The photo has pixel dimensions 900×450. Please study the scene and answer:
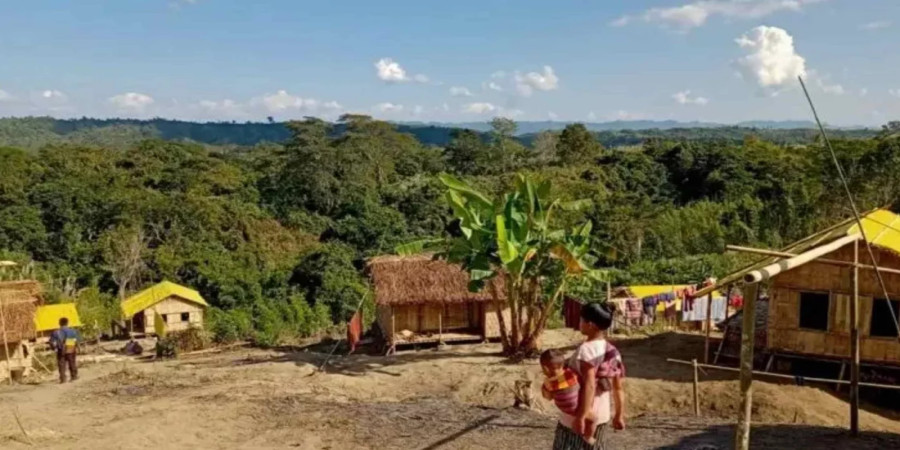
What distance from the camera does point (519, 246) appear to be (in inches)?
530

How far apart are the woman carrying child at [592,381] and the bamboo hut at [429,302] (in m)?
11.9

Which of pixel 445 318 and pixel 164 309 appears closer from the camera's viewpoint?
pixel 445 318

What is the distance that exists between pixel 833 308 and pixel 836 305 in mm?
72

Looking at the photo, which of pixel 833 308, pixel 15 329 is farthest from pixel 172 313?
pixel 833 308

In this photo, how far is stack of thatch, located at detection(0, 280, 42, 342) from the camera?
15.0m

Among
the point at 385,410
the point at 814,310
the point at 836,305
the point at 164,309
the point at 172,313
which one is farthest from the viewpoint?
the point at 172,313

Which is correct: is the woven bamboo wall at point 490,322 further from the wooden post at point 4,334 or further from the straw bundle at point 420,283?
the wooden post at point 4,334

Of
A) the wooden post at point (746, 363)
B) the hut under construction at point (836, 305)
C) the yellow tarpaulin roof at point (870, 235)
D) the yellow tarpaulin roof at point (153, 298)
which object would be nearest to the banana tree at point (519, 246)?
the yellow tarpaulin roof at point (870, 235)

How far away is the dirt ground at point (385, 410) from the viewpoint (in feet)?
29.3

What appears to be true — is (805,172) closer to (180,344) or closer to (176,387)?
(180,344)

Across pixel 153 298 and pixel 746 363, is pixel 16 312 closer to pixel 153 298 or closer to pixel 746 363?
pixel 153 298

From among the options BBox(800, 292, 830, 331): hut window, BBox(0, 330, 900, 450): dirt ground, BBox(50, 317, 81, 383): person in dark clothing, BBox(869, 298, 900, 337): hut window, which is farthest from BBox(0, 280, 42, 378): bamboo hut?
BBox(869, 298, 900, 337): hut window

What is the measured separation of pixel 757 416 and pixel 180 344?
14.5 m

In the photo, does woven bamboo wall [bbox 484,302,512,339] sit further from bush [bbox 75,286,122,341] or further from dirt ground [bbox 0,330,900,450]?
bush [bbox 75,286,122,341]
